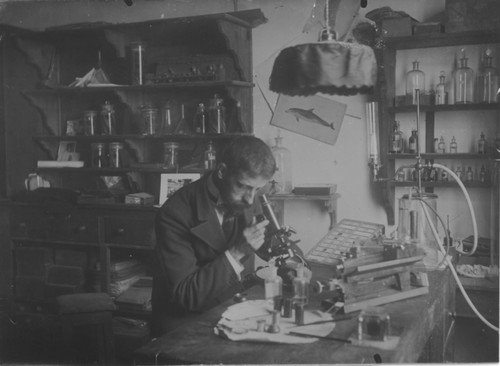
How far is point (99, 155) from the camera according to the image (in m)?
4.03

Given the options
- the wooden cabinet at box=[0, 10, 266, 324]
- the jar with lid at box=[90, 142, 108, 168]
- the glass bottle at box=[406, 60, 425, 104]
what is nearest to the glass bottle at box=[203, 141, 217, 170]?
the wooden cabinet at box=[0, 10, 266, 324]

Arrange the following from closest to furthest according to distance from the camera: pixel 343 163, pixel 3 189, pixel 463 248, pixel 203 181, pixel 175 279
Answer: pixel 175 279, pixel 203 181, pixel 463 248, pixel 343 163, pixel 3 189

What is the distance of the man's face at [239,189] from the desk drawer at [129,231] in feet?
4.19

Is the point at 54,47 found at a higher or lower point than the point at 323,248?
higher

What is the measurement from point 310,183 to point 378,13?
3.72 ft

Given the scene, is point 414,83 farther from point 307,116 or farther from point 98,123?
point 98,123

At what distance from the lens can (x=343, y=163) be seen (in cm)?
356

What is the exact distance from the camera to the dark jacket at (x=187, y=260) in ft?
7.13

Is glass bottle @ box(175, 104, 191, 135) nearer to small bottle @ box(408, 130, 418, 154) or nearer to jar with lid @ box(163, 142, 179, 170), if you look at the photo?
jar with lid @ box(163, 142, 179, 170)

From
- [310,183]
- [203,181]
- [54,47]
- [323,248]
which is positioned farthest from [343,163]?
[54,47]

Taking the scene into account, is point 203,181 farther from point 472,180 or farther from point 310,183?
point 472,180

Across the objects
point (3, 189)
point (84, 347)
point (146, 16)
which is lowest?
point (84, 347)

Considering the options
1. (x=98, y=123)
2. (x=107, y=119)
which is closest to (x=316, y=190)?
(x=107, y=119)

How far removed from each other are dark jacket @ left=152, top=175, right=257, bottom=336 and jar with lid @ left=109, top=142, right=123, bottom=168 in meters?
1.67
